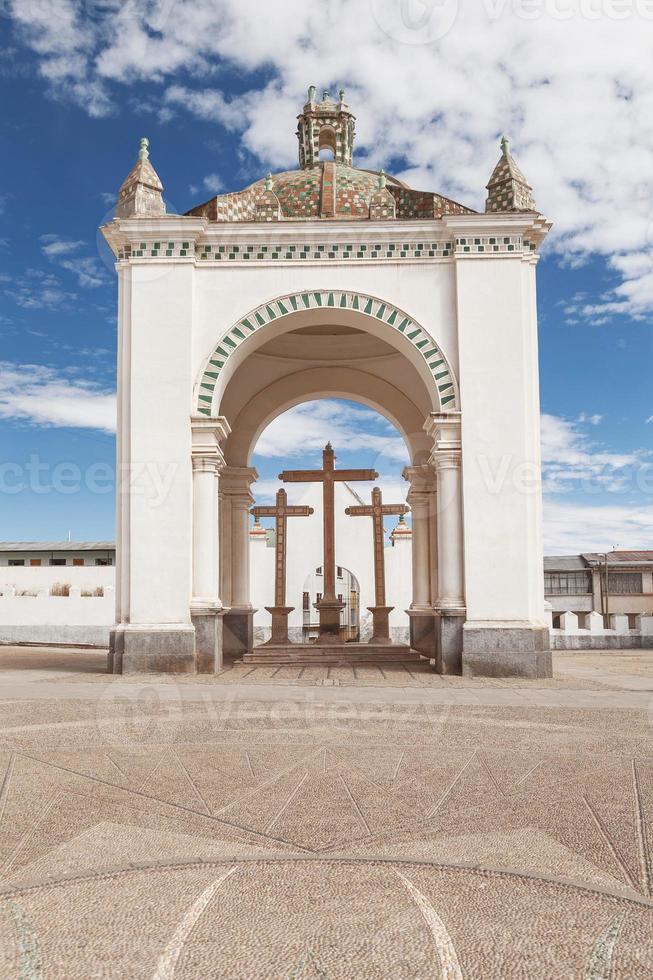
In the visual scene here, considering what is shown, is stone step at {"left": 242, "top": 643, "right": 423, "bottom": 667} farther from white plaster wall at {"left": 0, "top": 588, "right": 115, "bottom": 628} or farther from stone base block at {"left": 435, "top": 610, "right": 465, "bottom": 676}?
white plaster wall at {"left": 0, "top": 588, "right": 115, "bottom": 628}

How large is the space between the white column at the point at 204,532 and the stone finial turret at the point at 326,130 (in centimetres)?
705

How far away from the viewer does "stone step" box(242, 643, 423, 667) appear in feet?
40.3

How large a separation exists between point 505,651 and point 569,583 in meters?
21.0

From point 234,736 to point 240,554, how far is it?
8289 mm

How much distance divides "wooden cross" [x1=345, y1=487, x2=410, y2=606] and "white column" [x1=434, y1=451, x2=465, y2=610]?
4499 millimetres

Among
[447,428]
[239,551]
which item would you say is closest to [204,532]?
[447,428]

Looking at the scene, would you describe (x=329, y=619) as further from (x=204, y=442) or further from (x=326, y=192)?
(x=326, y=192)

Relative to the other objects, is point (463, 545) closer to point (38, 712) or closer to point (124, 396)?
point (124, 396)

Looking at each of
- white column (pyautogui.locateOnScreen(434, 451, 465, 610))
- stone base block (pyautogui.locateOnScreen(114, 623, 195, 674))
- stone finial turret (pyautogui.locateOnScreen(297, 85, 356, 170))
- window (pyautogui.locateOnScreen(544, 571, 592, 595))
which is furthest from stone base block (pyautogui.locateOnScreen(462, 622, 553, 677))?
window (pyautogui.locateOnScreen(544, 571, 592, 595))

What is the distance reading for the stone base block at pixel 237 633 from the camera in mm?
13281

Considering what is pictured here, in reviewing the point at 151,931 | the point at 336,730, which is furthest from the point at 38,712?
the point at 151,931

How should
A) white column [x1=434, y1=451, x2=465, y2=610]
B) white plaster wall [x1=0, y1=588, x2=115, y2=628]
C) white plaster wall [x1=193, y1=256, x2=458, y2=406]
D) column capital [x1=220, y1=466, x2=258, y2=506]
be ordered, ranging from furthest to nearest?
white plaster wall [x1=0, y1=588, x2=115, y2=628]
column capital [x1=220, y1=466, x2=258, y2=506]
white plaster wall [x1=193, y1=256, x2=458, y2=406]
white column [x1=434, y1=451, x2=465, y2=610]

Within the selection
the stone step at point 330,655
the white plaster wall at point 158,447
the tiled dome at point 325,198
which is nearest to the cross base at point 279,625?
the stone step at point 330,655

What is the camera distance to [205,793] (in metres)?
4.19
